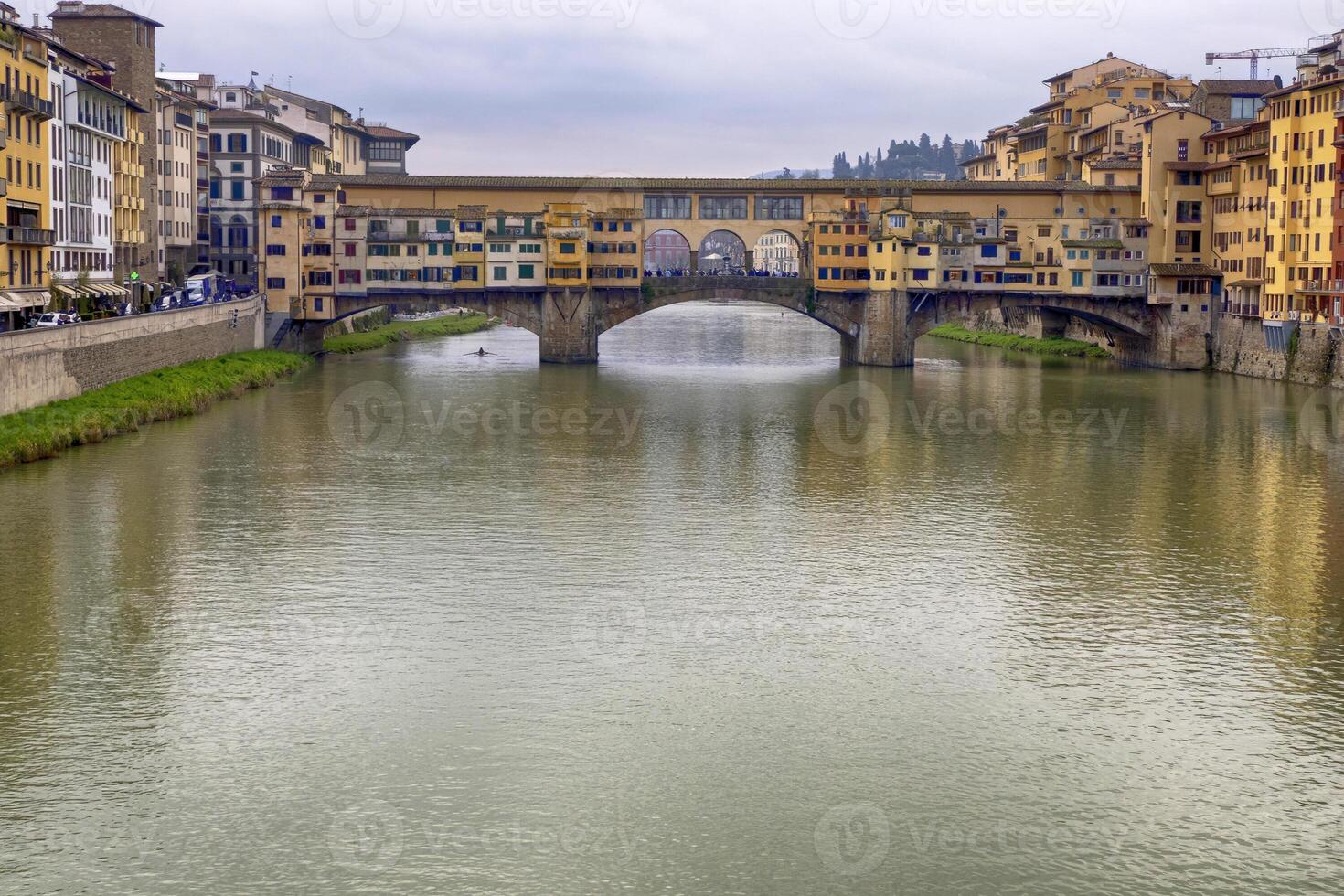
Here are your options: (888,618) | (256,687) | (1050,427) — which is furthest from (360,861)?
(1050,427)

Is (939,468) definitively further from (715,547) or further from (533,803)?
(533,803)

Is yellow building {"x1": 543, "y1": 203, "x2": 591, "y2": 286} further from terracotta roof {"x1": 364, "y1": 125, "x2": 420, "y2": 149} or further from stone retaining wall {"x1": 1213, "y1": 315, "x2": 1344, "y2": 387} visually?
A: terracotta roof {"x1": 364, "y1": 125, "x2": 420, "y2": 149}

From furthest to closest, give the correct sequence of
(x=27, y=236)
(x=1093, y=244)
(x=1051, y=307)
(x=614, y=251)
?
(x=614, y=251) → (x=1051, y=307) → (x=1093, y=244) → (x=27, y=236)

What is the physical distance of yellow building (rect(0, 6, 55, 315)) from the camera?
53562mm

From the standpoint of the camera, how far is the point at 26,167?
185ft

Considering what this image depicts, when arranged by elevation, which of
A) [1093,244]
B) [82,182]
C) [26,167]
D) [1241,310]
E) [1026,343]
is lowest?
[1026,343]

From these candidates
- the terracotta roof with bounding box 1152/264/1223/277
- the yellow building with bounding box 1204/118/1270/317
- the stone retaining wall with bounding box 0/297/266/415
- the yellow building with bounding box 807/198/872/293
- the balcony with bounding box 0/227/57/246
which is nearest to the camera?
the stone retaining wall with bounding box 0/297/266/415

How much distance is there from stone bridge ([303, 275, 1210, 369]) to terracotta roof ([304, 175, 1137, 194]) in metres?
5.21

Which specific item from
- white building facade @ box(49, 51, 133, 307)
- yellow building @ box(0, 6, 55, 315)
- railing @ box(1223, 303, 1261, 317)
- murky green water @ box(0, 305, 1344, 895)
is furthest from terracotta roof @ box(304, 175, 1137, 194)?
murky green water @ box(0, 305, 1344, 895)

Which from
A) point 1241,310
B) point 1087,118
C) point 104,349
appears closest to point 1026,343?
point 1087,118

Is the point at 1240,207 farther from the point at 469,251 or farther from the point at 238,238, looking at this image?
the point at 238,238

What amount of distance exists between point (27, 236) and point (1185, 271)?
48.3 metres

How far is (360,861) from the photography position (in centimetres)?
1775

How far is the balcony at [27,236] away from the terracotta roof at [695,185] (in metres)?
22.2
